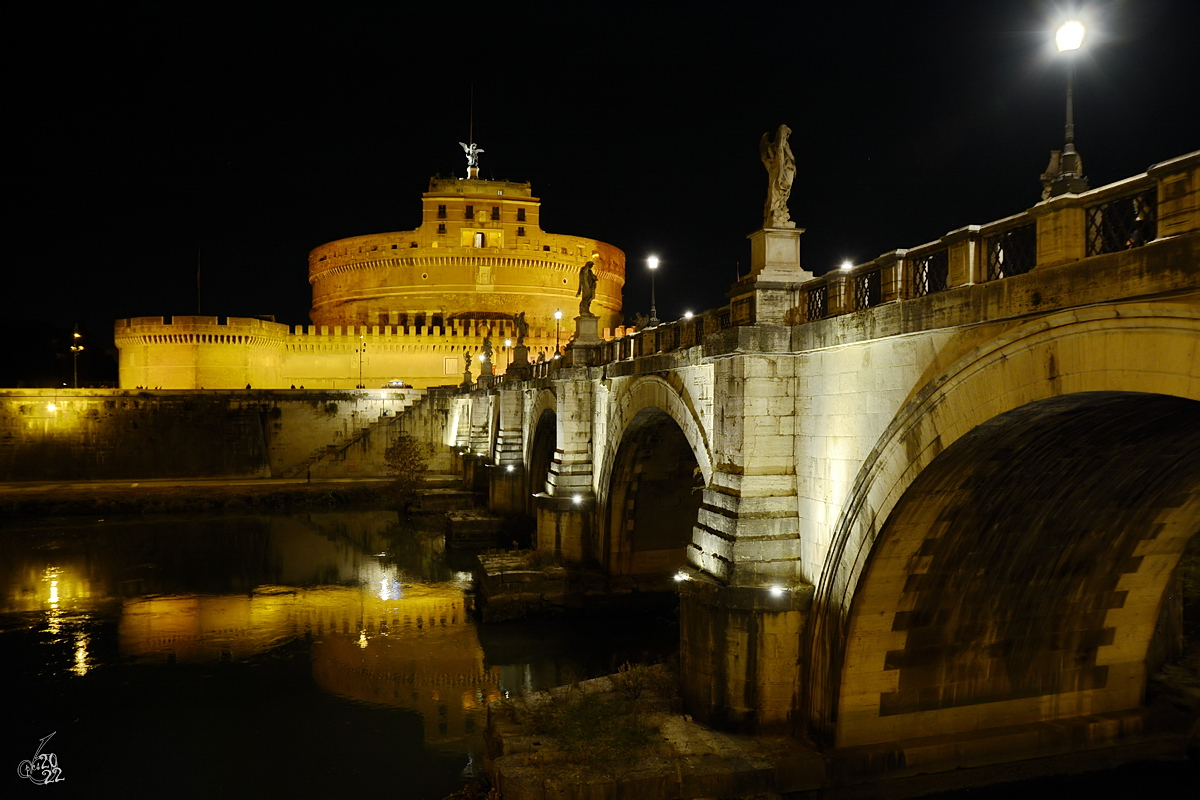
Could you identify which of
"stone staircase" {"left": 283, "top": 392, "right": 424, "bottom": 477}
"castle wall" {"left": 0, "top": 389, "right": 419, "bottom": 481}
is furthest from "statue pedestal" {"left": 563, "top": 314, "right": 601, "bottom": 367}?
"castle wall" {"left": 0, "top": 389, "right": 419, "bottom": 481}

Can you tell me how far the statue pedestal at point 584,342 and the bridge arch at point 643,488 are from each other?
1.99m

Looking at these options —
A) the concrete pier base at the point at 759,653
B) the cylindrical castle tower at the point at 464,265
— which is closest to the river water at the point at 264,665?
the concrete pier base at the point at 759,653

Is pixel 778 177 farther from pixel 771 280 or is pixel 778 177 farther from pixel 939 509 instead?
pixel 939 509

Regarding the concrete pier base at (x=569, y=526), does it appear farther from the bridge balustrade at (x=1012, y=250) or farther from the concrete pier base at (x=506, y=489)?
the bridge balustrade at (x=1012, y=250)

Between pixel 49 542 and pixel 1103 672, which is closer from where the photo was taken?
pixel 1103 672

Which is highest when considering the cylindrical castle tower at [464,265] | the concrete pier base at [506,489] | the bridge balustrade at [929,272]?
the cylindrical castle tower at [464,265]

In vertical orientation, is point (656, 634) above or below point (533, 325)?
below

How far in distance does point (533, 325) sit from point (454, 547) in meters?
34.0

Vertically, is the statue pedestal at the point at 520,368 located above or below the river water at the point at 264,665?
above

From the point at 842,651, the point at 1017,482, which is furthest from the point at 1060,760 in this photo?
the point at 1017,482

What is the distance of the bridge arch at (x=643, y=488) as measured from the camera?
15.2m

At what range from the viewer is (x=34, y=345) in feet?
187

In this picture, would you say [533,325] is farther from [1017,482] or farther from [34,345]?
[1017,482]

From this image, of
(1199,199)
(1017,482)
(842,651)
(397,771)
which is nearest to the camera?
(1199,199)
